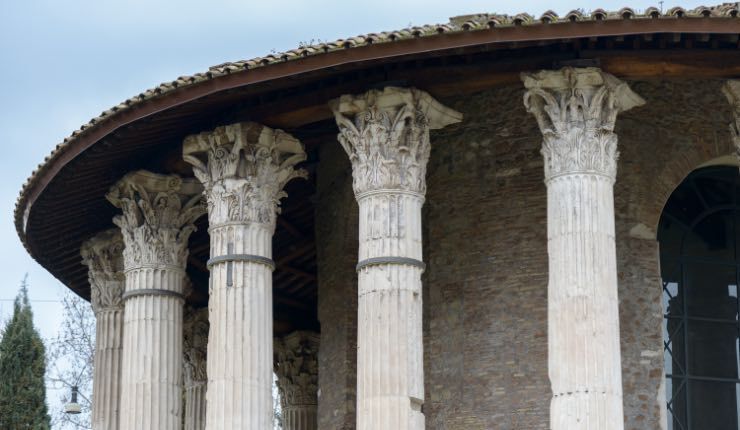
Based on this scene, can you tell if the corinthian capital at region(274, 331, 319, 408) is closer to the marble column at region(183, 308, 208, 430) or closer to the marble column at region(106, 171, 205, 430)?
the marble column at region(183, 308, 208, 430)

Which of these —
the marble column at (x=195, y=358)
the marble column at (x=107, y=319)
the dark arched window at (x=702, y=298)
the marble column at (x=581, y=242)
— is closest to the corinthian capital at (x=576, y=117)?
the marble column at (x=581, y=242)

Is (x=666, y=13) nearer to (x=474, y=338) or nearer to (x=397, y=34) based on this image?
(x=397, y=34)

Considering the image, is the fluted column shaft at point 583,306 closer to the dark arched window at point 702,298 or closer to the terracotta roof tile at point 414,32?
the terracotta roof tile at point 414,32

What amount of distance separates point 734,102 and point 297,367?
1292cm

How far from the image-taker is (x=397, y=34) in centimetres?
1984

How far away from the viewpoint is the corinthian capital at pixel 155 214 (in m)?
23.5

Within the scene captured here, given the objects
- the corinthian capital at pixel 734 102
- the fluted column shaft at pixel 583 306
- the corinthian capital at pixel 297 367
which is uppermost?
the corinthian capital at pixel 734 102

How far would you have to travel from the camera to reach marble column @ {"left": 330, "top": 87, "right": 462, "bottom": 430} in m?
19.9

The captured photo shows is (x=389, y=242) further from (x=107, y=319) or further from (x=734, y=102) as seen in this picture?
(x=107, y=319)

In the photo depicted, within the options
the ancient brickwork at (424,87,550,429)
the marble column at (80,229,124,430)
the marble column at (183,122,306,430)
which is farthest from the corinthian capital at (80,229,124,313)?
the ancient brickwork at (424,87,550,429)

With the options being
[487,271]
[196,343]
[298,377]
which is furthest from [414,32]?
[298,377]

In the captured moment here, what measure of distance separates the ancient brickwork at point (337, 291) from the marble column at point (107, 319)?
2.77 meters

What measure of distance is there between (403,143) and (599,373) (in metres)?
3.42

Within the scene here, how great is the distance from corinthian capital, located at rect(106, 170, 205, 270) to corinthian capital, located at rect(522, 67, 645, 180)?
5290 millimetres
